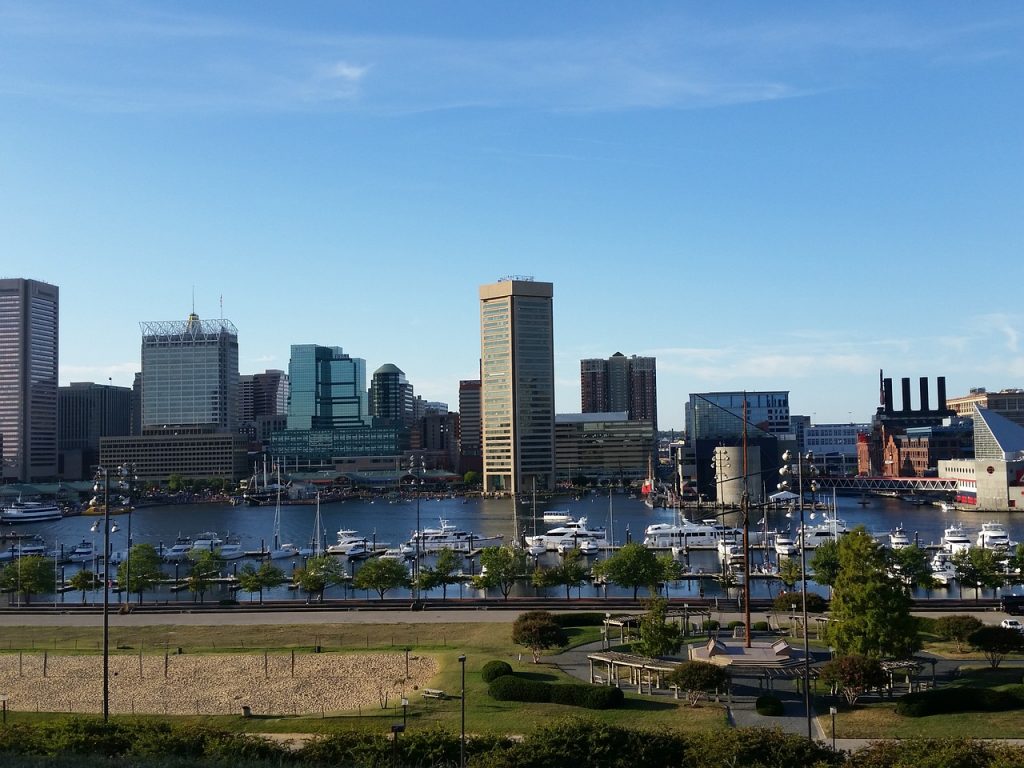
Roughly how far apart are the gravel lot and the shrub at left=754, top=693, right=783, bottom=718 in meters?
11.7

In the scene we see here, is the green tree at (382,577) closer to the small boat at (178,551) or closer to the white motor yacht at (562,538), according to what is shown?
the small boat at (178,551)

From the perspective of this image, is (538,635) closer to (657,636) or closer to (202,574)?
(657,636)

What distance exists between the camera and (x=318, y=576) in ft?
198

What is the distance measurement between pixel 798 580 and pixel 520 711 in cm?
4154

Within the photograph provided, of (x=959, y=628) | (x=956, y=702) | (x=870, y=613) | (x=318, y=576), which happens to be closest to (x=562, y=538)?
(x=318, y=576)

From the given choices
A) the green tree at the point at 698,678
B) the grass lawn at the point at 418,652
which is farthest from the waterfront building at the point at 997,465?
the green tree at the point at 698,678

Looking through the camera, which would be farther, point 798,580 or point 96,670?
point 798,580

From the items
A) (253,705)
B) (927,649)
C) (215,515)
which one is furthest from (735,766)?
(215,515)

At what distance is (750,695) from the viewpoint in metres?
31.8

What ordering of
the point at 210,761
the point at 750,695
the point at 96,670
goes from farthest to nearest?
1. the point at 96,670
2. the point at 750,695
3. the point at 210,761

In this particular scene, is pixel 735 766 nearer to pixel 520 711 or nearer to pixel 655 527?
pixel 520 711

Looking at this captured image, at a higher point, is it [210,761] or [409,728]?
[210,761]

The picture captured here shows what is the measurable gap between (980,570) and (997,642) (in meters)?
22.4

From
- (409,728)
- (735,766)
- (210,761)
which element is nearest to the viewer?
(210,761)
